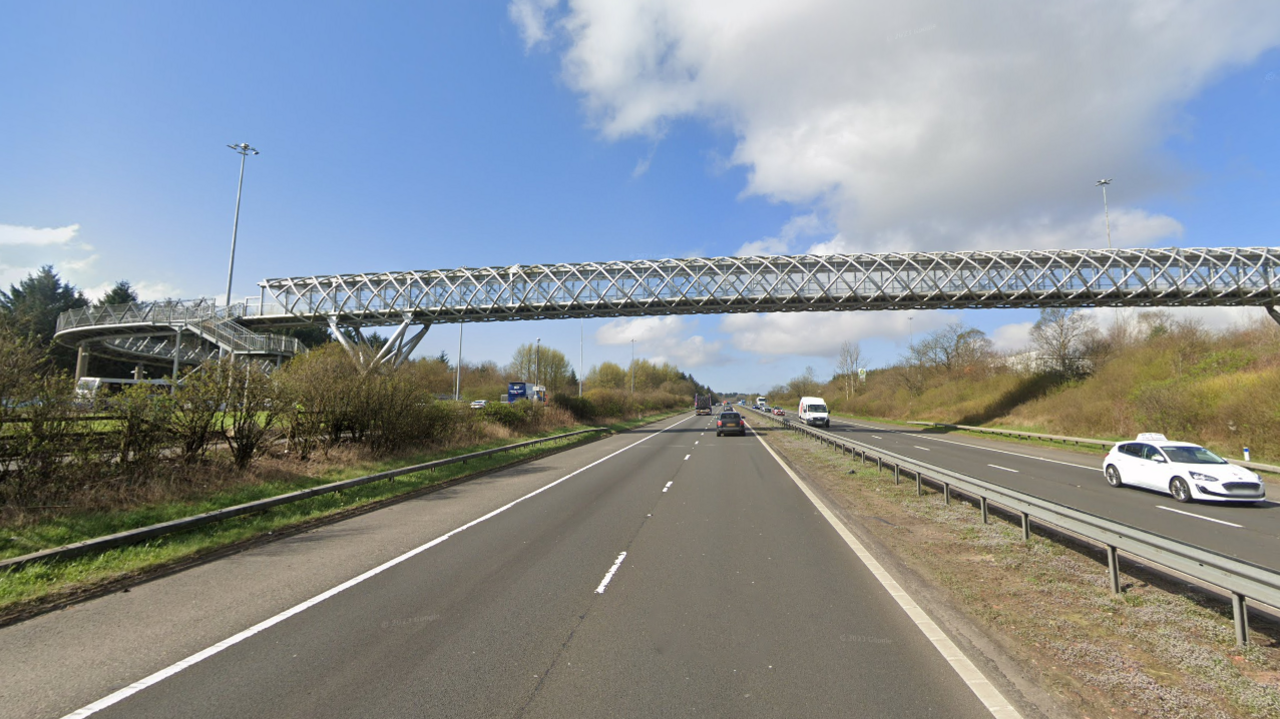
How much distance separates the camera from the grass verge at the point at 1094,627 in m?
4.04

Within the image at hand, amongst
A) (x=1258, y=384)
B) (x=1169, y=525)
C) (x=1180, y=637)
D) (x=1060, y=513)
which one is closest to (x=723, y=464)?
(x=1169, y=525)

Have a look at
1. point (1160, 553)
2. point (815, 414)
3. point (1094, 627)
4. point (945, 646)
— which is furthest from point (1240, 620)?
point (815, 414)

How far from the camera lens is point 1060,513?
766cm

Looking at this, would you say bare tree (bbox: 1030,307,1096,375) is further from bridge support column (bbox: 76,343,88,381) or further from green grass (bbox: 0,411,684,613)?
bridge support column (bbox: 76,343,88,381)

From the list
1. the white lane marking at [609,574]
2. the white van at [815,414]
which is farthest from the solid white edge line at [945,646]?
the white van at [815,414]

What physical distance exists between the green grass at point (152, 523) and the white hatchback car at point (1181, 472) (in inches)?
722

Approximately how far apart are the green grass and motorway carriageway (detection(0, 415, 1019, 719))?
0.77 meters

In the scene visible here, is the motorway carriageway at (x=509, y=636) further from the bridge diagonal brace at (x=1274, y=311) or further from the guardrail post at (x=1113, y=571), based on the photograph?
the bridge diagonal brace at (x=1274, y=311)

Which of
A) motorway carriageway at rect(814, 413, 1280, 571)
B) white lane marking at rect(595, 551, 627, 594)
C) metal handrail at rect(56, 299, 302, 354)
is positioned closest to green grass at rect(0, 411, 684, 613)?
white lane marking at rect(595, 551, 627, 594)

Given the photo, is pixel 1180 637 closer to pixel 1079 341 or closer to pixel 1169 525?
pixel 1169 525

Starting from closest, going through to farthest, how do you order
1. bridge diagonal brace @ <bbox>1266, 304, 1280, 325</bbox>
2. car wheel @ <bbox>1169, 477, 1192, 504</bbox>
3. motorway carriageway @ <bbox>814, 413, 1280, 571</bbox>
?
motorway carriageway @ <bbox>814, 413, 1280, 571</bbox> < car wheel @ <bbox>1169, 477, 1192, 504</bbox> < bridge diagonal brace @ <bbox>1266, 304, 1280, 325</bbox>

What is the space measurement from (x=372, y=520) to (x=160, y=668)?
21.5 ft

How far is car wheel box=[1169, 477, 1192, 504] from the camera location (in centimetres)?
1312

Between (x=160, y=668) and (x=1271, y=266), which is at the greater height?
(x=1271, y=266)
